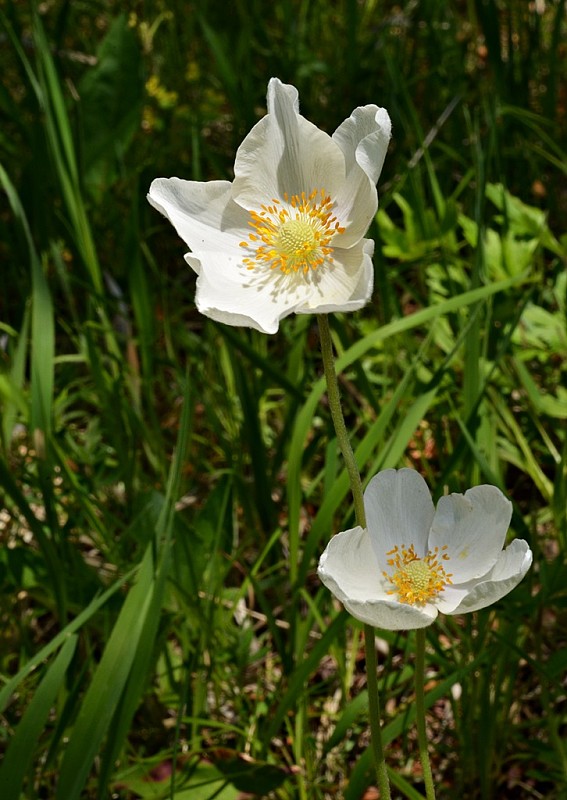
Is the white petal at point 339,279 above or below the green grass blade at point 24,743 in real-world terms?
above

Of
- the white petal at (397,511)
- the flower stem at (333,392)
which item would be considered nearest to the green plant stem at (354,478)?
the flower stem at (333,392)

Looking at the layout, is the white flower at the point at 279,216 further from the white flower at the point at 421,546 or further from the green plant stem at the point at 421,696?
the green plant stem at the point at 421,696

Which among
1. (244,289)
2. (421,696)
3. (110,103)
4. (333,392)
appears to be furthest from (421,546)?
(110,103)

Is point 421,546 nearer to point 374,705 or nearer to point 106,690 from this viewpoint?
point 374,705

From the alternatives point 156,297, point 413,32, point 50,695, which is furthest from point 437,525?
point 413,32

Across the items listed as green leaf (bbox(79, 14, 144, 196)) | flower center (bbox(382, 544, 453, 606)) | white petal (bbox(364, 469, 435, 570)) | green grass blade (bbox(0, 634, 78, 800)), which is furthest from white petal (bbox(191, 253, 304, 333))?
green leaf (bbox(79, 14, 144, 196))

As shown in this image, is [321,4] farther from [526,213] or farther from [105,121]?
[526,213]

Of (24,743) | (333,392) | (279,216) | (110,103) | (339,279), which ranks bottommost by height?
(24,743)

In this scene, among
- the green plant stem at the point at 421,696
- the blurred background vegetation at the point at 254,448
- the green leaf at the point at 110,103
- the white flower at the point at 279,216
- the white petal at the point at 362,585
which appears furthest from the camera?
the green leaf at the point at 110,103
